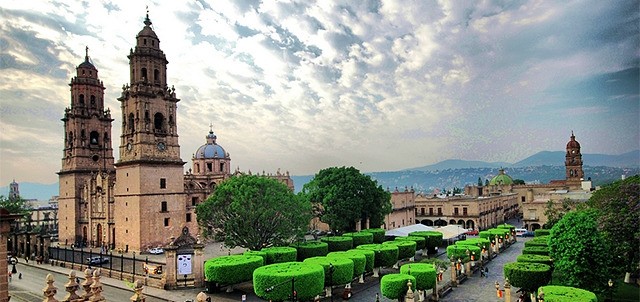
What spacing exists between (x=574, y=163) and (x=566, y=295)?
82.3m

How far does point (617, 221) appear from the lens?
29.1m

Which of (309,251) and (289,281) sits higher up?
(289,281)

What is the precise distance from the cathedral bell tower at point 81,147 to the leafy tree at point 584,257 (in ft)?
201

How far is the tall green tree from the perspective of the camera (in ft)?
184

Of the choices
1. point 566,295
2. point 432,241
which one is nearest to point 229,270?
point 566,295

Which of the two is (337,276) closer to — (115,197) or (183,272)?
(183,272)

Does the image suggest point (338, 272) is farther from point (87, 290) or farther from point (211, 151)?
point (211, 151)

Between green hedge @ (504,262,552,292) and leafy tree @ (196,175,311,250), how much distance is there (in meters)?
21.1

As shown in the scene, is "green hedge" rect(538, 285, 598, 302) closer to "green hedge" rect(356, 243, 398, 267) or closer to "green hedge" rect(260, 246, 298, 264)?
"green hedge" rect(356, 243, 398, 267)

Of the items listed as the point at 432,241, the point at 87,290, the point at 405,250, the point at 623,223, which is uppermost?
the point at 87,290

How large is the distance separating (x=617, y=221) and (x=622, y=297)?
5184 mm

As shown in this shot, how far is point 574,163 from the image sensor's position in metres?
92.0

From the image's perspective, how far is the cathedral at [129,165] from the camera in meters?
54.6

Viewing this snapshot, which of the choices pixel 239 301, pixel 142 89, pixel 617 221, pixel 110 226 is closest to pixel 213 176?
pixel 110 226
